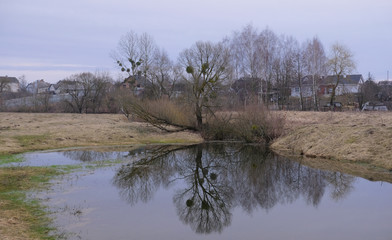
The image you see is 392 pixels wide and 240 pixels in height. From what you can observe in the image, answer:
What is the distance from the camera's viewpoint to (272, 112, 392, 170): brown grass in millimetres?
18750

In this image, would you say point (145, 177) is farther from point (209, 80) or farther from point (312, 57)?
point (312, 57)

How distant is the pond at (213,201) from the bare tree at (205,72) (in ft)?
44.8

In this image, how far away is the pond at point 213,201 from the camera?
963cm

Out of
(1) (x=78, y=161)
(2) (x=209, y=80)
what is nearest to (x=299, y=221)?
(1) (x=78, y=161)

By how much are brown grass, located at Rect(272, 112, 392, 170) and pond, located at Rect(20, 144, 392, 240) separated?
285 centimetres

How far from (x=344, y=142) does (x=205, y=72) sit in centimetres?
1491

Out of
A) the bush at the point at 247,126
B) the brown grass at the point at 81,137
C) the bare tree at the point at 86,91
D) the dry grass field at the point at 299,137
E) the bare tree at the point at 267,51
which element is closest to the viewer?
the dry grass field at the point at 299,137

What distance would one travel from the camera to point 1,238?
7844 millimetres

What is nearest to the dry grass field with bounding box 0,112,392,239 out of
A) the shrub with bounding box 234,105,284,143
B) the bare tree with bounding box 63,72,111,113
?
the shrub with bounding box 234,105,284,143

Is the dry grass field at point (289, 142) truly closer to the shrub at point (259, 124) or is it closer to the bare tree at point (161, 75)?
the shrub at point (259, 124)

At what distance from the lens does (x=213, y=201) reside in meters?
12.8

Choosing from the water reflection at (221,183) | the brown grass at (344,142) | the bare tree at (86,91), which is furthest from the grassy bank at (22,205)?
the bare tree at (86,91)

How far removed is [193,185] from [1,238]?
27.5ft

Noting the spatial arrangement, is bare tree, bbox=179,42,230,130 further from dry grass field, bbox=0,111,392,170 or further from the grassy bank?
the grassy bank
